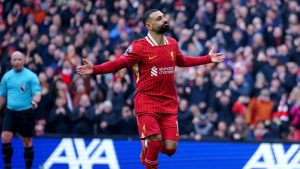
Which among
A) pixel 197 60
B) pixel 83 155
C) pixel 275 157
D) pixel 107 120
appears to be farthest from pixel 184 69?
pixel 197 60

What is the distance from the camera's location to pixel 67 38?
25.8 m

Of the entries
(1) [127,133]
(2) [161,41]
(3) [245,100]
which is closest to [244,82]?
(3) [245,100]

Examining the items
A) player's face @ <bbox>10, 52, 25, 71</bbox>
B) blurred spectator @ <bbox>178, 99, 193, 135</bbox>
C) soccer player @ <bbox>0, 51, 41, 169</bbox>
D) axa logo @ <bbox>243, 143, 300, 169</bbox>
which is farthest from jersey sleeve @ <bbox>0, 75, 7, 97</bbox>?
blurred spectator @ <bbox>178, 99, 193, 135</bbox>

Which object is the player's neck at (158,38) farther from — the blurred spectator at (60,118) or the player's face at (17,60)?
the blurred spectator at (60,118)

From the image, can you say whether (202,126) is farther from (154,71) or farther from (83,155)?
(154,71)

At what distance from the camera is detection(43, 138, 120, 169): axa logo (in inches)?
789

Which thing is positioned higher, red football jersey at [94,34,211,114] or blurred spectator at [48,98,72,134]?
red football jersey at [94,34,211,114]

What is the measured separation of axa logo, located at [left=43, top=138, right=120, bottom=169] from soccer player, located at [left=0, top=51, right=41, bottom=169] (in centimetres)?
100

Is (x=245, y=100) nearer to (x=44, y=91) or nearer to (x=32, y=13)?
(x=44, y=91)

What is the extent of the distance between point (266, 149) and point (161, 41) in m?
4.44

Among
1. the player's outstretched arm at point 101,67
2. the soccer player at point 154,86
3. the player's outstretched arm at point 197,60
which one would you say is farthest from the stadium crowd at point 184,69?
the player's outstretched arm at point 101,67

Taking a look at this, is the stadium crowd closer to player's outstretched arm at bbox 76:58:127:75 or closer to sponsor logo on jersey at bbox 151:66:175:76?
sponsor logo on jersey at bbox 151:66:175:76

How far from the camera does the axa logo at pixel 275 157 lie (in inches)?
773

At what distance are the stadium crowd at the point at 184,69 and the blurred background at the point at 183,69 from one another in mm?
23
